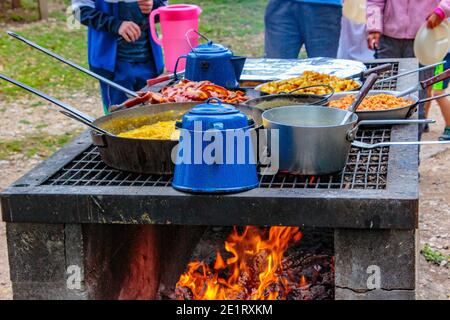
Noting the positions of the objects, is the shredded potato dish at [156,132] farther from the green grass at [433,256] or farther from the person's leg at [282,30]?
the person's leg at [282,30]

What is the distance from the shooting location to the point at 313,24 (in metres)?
6.24

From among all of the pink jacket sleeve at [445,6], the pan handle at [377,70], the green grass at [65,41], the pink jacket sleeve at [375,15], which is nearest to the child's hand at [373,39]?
the pink jacket sleeve at [375,15]

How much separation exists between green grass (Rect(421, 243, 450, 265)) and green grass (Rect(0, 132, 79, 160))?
3.77 metres

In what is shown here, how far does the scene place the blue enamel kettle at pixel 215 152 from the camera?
2598 millimetres

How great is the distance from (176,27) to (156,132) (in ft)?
7.06

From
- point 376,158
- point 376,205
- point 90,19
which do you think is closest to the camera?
point 376,205

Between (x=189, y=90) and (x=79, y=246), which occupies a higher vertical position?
(x=189, y=90)

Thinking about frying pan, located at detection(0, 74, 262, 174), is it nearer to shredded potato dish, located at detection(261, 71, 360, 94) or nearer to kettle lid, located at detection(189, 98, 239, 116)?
kettle lid, located at detection(189, 98, 239, 116)

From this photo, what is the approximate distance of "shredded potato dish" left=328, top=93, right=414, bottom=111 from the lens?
3.60 m

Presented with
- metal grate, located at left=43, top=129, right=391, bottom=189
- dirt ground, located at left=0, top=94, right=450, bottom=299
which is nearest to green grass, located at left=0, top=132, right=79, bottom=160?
dirt ground, located at left=0, top=94, right=450, bottom=299
